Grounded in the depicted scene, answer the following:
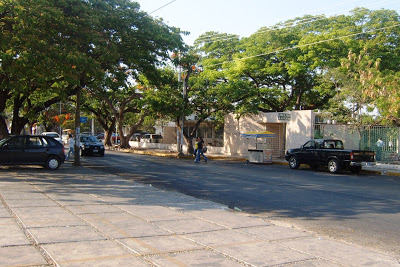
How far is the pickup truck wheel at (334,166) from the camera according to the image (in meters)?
18.8

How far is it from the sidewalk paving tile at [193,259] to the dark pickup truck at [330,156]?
1475 cm

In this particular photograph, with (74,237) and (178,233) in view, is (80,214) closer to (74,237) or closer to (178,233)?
(74,237)

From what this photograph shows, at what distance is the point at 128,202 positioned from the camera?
939cm

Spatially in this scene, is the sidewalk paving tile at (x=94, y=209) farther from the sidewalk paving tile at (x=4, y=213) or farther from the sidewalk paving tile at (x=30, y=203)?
the sidewalk paving tile at (x=4, y=213)

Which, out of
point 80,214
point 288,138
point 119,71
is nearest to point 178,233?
point 80,214

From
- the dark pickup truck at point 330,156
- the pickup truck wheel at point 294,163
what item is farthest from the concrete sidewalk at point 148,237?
the pickup truck wheel at point 294,163

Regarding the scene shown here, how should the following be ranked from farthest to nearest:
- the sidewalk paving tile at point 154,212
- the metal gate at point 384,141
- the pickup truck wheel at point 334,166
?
the metal gate at point 384,141 → the pickup truck wheel at point 334,166 → the sidewalk paving tile at point 154,212

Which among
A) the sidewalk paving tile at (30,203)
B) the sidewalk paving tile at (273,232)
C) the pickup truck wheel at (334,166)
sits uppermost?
the pickup truck wheel at (334,166)

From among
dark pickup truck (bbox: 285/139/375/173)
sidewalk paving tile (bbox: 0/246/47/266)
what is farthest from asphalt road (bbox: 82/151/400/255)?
sidewalk paving tile (bbox: 0/246/47/266)

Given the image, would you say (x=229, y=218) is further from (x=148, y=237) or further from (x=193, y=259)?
(x=193, y=259)

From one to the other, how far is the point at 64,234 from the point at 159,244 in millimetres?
1579

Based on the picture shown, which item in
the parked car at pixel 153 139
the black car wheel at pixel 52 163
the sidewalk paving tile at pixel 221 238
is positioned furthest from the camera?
the parked car at pixel 153 139

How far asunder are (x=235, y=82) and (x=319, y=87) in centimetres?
632

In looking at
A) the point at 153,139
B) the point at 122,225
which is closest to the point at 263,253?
the point at 122,225
